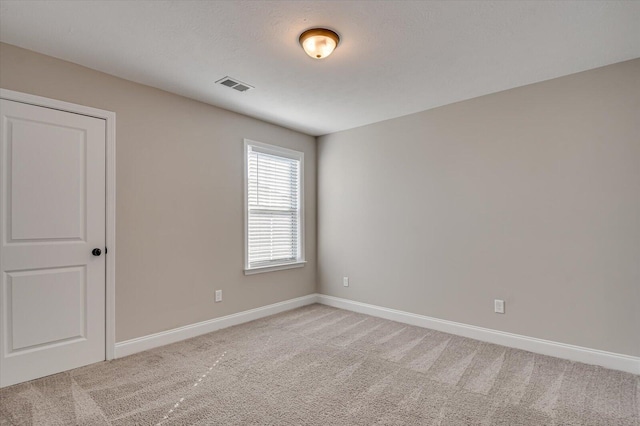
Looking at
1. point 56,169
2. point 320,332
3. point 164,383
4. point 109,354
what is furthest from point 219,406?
point 56,169

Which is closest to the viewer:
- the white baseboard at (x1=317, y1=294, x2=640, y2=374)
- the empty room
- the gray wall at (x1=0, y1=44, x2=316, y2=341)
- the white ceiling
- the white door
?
the white ceiling

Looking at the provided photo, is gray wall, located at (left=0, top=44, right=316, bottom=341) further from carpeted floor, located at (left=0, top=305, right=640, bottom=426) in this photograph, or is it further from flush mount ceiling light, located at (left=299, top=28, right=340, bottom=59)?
flush mount ceiling light, located at (left=299, top=28, right=340, bottom=59)

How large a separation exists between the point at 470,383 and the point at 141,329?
2883mm

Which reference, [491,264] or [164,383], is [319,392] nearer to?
[164,383]

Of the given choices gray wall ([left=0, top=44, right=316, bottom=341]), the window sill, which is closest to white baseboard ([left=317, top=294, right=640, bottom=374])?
the window sill

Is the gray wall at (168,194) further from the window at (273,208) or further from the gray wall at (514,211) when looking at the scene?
the gray wall at (514,211)

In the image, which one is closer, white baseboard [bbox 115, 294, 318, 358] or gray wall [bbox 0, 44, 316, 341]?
gray wall [bbox 0, 44, 316, 341]

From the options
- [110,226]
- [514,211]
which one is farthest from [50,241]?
[514,211]

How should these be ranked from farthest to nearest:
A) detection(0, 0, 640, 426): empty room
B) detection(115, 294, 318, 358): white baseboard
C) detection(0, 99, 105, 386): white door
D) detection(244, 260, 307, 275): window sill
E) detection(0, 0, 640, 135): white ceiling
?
detection(244, 260, 307, 275): window sill
detection(115, 294, 318, 358): white baseboard
detection(0, 99, 105, 386): white door
detection(0, 0, 640, 426): empty room
detection(0, 0, 640, 135): white ceiling

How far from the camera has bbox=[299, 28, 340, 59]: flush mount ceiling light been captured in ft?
7.48

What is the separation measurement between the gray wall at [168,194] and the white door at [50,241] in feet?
0.58

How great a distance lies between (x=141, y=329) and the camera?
312cm

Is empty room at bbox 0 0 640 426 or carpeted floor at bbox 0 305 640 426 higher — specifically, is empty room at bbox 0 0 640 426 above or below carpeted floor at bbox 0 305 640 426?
above

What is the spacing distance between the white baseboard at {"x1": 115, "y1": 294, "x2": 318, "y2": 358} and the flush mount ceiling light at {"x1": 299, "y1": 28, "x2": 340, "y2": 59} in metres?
2.90
